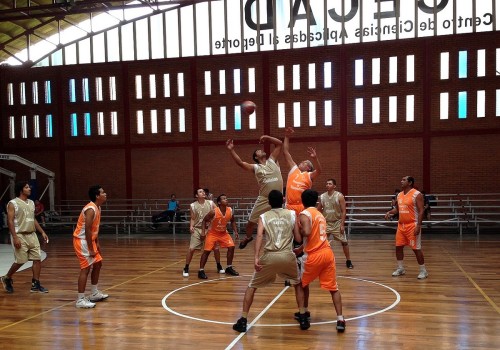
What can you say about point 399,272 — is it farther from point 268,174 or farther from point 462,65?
point 462,65

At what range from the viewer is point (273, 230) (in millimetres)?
4594

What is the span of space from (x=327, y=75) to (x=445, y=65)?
3.97 metres

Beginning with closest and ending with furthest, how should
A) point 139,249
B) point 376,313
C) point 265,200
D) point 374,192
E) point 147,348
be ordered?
point 147,348, point 376,313, point 265,200, point 139,249, point 374,192

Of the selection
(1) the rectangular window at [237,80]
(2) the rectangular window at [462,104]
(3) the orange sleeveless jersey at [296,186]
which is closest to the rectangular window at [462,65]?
(2) the rectangular window at [462,104]

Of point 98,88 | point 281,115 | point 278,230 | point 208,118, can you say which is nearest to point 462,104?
point 281,115

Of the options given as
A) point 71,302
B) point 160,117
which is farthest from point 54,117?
point 71,302

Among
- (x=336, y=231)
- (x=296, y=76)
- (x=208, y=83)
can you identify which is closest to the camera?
(x=336, y=231)

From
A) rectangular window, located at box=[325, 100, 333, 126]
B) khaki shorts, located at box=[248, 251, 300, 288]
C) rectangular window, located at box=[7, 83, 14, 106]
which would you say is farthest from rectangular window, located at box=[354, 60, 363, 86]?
rectangular window, located at box=[7, 83, 14, 106]

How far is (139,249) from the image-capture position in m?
11.8

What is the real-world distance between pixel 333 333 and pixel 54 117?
56.8 ft

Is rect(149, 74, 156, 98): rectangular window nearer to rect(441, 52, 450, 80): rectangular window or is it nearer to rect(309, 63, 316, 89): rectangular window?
rect(309, 63, 316, 89): rectangular window

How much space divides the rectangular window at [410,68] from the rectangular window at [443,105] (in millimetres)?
1123

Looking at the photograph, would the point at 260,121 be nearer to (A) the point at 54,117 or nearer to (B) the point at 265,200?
(A) the point at 54,117

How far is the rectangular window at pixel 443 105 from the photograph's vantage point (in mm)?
15664
